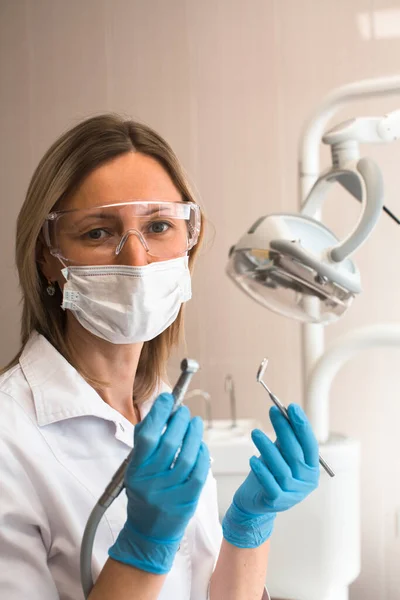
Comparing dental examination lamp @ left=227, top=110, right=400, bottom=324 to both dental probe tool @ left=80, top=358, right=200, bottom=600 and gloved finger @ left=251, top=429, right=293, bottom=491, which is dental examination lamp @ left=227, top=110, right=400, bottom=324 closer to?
gloved finger @ left=251, top=429, right=293, bottom=491

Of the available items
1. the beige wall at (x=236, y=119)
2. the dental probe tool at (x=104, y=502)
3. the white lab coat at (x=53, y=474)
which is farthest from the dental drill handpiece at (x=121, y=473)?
the beige wall at (x=236, y=119)

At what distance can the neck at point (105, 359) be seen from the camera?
123 cm

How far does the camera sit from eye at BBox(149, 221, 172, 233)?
1205 mm

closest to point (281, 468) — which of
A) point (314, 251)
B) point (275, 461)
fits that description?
point (275, 461)

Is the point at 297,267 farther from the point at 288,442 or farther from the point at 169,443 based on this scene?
the point at 169,443

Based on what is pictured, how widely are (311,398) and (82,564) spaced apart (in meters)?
1.08

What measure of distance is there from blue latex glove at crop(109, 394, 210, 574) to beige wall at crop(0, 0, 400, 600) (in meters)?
1.45

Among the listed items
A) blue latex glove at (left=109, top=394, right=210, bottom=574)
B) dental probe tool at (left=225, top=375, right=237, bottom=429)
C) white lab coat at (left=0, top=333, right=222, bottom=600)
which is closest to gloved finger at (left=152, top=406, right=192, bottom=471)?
blue latex glove at (left=109, top=394, right=210, bottom=574)

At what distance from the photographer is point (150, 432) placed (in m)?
0.89

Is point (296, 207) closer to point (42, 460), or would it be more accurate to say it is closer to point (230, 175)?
point (230, 175)

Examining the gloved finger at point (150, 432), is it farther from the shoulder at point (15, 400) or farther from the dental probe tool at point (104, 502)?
the shoulder at point (15, 400)

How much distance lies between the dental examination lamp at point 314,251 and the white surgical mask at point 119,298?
0.58 feet

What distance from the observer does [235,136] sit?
238cm

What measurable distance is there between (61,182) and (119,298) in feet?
0.75
